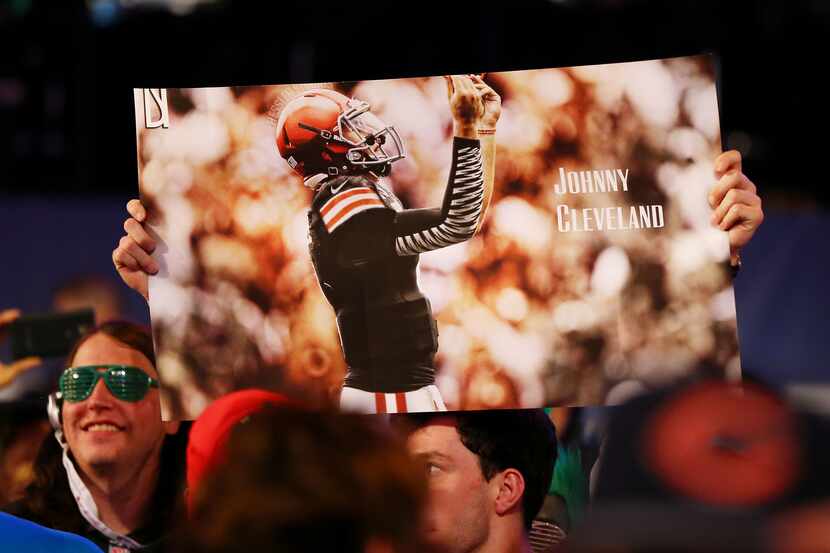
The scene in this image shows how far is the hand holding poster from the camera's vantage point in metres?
2.49

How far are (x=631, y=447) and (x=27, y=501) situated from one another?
259cm

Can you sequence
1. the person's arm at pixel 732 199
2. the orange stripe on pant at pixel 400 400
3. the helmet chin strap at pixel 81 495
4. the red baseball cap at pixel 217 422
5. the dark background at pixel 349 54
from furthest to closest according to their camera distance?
the dark background at pixel 349 54 → the helmet chin strap at pixel 81 495 → the orange stripe on pant at pixel 400 400 → the person's arm at pixel 732 199 → the red baseball cap at pixel 217 422

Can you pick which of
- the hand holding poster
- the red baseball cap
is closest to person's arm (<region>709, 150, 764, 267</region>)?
the hand holding poster

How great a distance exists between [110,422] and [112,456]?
3.2 inches

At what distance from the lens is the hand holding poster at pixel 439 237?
2488 mm

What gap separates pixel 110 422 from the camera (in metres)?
2.97

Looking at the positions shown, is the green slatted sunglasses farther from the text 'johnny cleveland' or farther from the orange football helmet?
the text 'johnny cleveland'

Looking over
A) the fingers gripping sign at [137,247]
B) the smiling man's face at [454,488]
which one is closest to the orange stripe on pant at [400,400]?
the smiling man's face at [454,488]

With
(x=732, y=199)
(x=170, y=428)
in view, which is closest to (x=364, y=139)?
(x=732, y=199)

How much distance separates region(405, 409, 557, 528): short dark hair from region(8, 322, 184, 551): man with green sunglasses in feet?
2.31

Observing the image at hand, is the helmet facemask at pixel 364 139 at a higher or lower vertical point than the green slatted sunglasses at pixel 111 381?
higher

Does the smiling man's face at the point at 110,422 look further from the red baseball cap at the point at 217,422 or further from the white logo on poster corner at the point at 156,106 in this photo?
the red baseball cap at the point at 217,422

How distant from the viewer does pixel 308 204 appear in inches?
103

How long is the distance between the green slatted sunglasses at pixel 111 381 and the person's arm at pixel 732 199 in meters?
1.40
